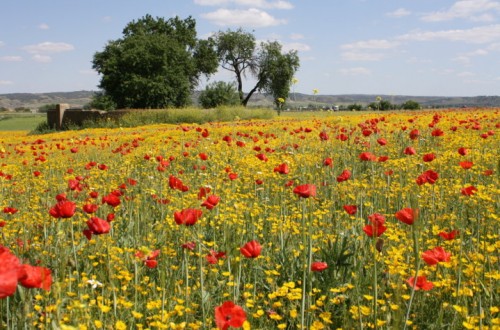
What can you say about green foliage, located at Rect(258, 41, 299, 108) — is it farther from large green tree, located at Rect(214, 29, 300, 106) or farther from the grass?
the grass

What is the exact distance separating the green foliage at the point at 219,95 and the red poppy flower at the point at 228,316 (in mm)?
51328

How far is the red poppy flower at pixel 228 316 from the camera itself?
4.88 ft

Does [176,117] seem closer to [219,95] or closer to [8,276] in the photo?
[219,95]

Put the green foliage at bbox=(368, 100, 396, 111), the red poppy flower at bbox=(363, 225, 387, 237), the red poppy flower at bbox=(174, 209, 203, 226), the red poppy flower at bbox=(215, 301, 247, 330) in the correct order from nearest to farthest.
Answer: the red poppy flower at bbox=(215, 301, 247, 330)
the red poppy flower at bbox=(363, 225, 387, 237)
the red poppy flower at bbox=(174, 209, 203, 226)
the green foliage at bbox=(368, 100, 396, 111)

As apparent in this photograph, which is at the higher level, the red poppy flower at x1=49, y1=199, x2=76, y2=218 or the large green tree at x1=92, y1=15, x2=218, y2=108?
the large green tree at x1=92, y1=15, x2=218, y2=108

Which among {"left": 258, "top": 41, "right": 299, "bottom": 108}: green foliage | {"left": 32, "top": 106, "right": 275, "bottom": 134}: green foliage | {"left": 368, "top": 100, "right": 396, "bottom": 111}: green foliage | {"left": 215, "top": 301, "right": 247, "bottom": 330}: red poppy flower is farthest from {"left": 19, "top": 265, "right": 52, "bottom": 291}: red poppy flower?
{"left": 258, "top": 41, "right": 299, "bottom": 108}: green foliage

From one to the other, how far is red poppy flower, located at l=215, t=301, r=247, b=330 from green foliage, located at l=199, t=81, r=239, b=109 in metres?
51.3

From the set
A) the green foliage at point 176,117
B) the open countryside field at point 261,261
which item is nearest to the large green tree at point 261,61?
the green foliage at point 176,117

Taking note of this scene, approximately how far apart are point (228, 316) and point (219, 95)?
52.2m

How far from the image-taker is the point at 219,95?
174ft

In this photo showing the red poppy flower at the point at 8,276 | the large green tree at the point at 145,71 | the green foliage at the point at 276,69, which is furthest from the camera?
the green foliage at the point at 276,69

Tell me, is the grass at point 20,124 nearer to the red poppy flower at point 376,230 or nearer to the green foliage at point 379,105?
the green foliage at point 379,105

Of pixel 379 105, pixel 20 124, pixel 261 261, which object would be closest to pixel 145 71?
pixel 20 124

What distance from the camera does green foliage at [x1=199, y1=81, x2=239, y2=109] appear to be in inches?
2087
